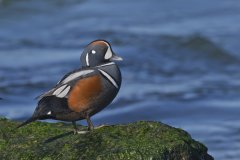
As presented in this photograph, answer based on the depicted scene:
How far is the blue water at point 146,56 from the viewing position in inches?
612

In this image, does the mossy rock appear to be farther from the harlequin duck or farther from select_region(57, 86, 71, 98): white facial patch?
select_region(57, 86, 71, 98): white facial patch

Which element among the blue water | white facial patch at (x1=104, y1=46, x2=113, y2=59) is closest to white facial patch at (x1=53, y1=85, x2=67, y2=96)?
white facial patch at (x1=104, y1=46, x2=113, y2=59)

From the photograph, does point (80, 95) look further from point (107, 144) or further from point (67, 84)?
point (107, 144)

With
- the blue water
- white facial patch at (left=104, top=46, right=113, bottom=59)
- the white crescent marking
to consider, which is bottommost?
the white crescent marking

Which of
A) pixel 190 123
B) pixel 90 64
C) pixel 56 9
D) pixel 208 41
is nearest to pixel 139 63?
pixel 208 41

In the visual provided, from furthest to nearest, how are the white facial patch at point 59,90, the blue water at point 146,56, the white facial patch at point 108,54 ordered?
the blue water at point 146,56 → the white facial patch at point 108,54 → the white facial patch at point 59,90

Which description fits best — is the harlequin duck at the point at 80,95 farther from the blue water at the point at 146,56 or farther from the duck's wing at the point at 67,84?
the blue water at the point at 146,56

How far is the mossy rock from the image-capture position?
7953 millimetres

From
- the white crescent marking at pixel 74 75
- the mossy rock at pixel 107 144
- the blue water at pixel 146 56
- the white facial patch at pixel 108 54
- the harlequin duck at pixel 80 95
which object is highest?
the blue water at pixel 146 56

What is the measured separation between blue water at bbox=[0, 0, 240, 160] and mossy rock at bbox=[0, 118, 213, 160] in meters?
4.77

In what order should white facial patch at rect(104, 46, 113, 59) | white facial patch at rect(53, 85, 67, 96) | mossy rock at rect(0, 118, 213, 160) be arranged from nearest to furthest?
1. mossy rock at rect(0, 118, 213, 160)
2. white facial patch at rect(53, 85, 67, 96)
3. white facial patch at rect(104, 46, 113, 59)

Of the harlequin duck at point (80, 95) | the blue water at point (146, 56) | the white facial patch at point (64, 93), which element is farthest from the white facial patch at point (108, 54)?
the blue water at point (146, 56)

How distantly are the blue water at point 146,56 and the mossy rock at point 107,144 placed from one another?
477 cm

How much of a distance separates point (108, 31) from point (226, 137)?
30.5 ft
